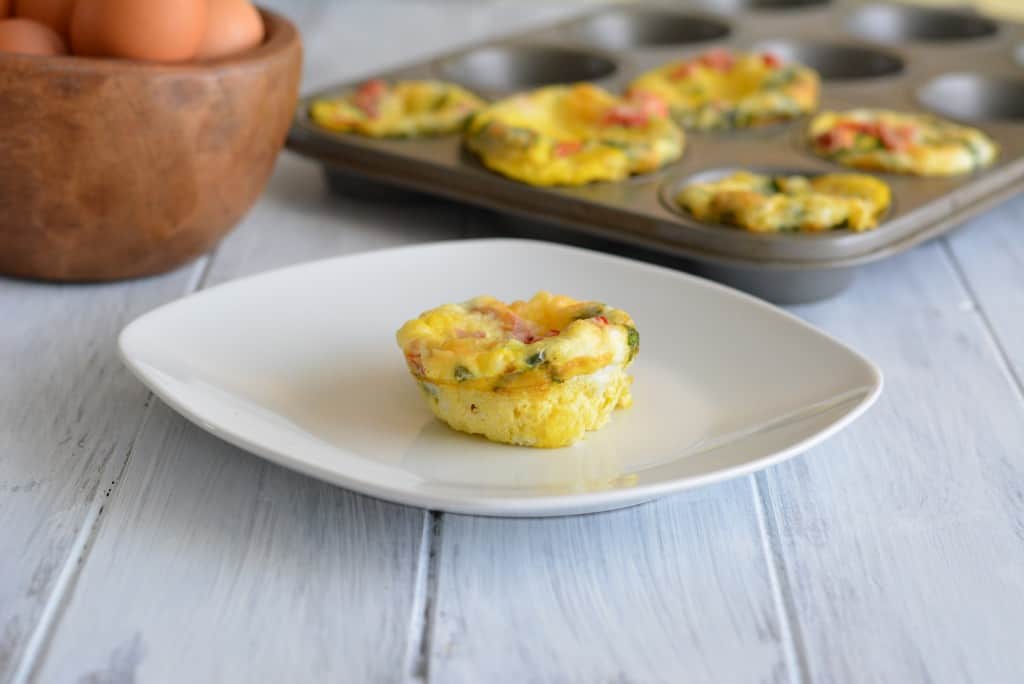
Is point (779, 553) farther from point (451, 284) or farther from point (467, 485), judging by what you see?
point (451, 284)

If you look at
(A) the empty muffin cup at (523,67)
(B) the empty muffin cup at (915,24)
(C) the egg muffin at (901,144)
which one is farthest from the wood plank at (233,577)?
(B) the empty muffin cup at (915,24)

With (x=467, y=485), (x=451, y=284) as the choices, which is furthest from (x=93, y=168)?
(x=467, y=485)

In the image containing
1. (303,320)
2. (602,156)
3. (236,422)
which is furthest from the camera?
(602,156)

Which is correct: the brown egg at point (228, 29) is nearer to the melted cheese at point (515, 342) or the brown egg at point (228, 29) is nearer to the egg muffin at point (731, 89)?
the melted cheese at point (515, 342)

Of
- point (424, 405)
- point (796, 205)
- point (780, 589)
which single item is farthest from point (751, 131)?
point (780, 589)

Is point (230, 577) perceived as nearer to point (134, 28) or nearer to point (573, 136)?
point (134, 28)
